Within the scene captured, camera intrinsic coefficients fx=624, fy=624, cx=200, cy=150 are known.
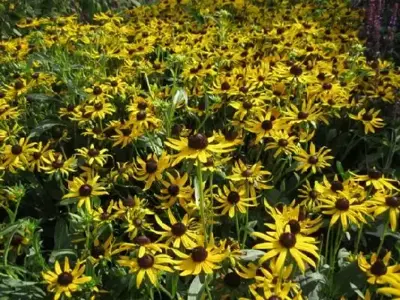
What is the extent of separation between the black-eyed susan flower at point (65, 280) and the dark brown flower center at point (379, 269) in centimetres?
66

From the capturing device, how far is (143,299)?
158 cm

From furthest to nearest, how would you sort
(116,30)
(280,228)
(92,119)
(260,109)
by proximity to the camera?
(116,30), (92,119), (260,109), (280,228)

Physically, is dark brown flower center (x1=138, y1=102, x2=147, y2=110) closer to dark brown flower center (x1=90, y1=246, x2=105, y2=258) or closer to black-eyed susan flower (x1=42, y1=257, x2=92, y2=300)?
dark brown flower center (x1=90, y1=246, x2=105, y2=258)

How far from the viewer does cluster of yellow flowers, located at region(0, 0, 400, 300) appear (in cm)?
147

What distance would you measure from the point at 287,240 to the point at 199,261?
198mm

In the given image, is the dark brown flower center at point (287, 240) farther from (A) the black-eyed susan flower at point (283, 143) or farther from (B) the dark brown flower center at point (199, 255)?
(A) the black-eyed susan flower at point (283, 143)

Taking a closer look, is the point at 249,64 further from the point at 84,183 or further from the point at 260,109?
the point at 84,183

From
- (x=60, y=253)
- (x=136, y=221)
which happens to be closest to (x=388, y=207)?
(x=136, y=221)

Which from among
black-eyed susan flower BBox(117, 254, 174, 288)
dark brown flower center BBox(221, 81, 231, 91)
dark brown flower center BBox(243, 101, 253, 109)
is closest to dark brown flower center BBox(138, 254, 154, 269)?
black-eyed susan flower BBox(117, 254, 174, 288)

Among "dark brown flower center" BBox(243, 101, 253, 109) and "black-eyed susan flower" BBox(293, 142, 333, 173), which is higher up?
"dark brown flower center" BBox(243, 101, 253, 109)

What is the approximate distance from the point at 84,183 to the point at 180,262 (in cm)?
54

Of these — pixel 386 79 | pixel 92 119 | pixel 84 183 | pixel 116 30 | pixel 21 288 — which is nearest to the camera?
pixel 21 288

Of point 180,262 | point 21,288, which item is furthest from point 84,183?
point 180,262

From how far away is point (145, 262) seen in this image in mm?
1412
